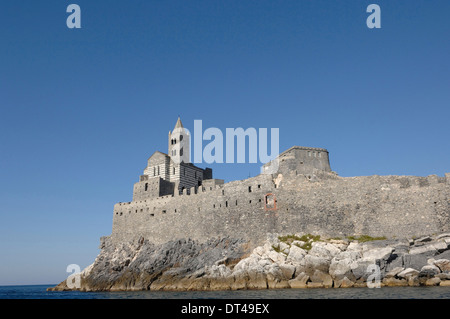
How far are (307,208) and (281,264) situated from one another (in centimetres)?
721

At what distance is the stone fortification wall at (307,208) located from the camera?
3350cm

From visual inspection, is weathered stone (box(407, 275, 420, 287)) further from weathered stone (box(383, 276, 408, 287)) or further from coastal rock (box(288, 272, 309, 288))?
coastal rock (box(288, 272, 309, 288))

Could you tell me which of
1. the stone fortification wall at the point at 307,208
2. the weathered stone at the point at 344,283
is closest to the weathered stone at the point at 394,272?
the weathered stone at the point at 344,283

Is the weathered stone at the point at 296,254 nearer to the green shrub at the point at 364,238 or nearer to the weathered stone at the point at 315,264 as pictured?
the weathered stone at the point at 315,264

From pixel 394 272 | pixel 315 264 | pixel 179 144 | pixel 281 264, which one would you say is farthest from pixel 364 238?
pixel 179 144

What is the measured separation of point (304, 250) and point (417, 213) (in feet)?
33.9

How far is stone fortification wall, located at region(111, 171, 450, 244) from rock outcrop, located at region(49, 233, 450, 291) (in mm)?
1450

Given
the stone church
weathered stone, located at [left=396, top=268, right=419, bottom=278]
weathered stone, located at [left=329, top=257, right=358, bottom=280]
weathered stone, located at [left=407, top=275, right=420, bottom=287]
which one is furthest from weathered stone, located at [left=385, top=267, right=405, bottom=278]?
the stone church

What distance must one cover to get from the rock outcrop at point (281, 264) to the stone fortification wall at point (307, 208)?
57.1 inches

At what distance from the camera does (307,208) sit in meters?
38.1

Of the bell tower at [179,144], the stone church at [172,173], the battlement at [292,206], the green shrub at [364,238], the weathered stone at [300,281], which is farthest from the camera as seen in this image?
the bell tower at [179,144]

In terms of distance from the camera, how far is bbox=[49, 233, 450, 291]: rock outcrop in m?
29.2

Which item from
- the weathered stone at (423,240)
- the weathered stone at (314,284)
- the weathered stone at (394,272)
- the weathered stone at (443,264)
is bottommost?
the weathered stone at (314,284)

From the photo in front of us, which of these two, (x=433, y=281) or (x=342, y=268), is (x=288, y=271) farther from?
(x=433, y=281)
